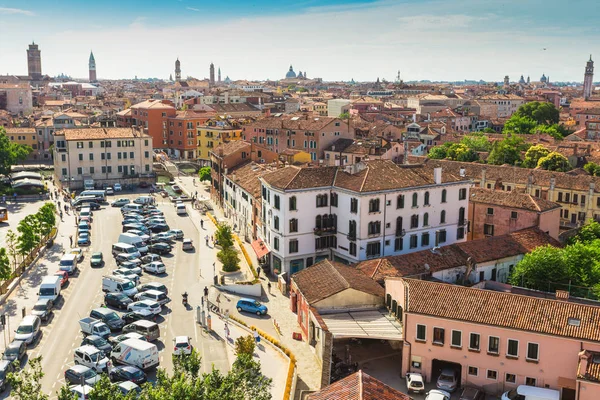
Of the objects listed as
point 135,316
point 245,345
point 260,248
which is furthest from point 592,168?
point 135,316

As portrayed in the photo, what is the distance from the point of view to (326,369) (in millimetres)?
31969

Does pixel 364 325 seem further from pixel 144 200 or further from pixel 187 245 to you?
pixel 144 200

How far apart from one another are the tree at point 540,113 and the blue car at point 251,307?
10626cm

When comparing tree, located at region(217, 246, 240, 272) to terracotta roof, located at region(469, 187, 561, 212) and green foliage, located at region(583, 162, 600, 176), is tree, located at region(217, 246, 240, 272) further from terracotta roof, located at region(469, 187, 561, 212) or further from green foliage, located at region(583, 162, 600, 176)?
green foliage, located at region(583, 162, 600, 176)

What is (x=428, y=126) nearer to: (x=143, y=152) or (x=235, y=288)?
(x=143, y=152)

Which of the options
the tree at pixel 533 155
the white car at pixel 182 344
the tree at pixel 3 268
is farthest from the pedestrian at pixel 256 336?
the tree at pixel 533 155

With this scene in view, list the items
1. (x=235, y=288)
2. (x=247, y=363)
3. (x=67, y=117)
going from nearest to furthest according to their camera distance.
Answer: (x=247, y=363), (x=235, y=288), (x=67, y=117)

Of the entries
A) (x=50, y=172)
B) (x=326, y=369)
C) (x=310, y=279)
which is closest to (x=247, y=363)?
(x=326, y=369)

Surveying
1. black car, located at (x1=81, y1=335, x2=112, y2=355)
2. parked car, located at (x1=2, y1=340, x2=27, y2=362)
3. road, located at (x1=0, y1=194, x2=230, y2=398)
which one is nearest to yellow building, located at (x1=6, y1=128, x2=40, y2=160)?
road, located at (x1=0, y1=194, x2=230, y2=398)

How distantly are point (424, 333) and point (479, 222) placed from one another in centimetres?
2497

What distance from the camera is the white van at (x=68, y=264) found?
48844 millimetres

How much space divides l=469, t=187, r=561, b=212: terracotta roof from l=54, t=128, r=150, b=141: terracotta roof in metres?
49.6

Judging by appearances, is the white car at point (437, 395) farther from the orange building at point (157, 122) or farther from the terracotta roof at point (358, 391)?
the orange building at point (157, 122)

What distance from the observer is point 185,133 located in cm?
10862
